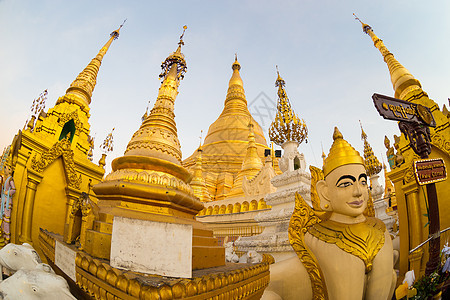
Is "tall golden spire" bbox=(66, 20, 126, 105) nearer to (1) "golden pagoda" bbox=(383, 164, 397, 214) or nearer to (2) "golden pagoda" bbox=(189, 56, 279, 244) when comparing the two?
(2) "golden pagoda" bbox=(189, 56, 279, 244)

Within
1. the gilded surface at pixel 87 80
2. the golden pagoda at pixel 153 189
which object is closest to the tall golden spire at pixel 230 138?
the gilded surface at pixel 87 80

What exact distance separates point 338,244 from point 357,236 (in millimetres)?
154

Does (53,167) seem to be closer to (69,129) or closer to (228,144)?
(69,129)

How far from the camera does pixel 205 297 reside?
1.02m

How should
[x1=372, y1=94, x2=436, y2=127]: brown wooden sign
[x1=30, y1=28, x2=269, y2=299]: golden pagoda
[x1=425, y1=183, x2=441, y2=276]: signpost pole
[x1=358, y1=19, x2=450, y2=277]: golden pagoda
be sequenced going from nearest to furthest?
[x1=30, y1=28, x2=269, y2=299]: golden pagoda → [x1=372, y1=94, x2=436, y2=127]: brown wooden sign → [x1=425, y1=183, x2=441, y2=276]: signpost pole → [x1=358, y1=19, x2=450, y2=277]: golden pagoda

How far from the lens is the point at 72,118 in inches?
266

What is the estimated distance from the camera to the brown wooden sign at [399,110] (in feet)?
8.41

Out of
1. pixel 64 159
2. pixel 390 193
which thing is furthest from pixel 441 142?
pixel 64 159

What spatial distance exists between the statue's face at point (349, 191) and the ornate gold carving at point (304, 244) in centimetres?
22

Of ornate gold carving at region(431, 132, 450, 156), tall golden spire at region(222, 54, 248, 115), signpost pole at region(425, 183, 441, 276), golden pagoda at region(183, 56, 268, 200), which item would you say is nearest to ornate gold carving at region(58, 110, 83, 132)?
signpost pole at region(425, 183, 441, 276)

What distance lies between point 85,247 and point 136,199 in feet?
2.05

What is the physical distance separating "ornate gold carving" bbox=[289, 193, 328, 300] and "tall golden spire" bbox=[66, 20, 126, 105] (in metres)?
7.73

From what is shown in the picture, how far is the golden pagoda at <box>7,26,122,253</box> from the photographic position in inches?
202

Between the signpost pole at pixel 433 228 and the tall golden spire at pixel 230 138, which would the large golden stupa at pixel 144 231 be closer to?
the signpost pole at pixel 433 228
